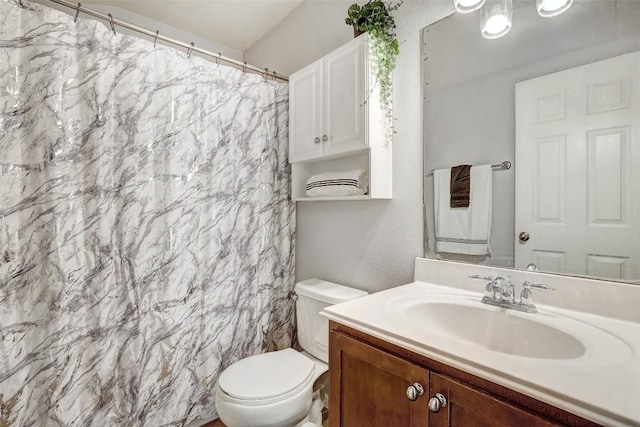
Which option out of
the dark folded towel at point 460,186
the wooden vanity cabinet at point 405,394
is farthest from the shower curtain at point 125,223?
the dark folded towel at point 460,186

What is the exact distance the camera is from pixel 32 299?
1316 millimetres

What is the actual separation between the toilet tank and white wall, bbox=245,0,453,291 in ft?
0.41

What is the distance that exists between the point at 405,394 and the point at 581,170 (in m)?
0.91

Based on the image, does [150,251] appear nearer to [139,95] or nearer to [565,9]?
[139,95]

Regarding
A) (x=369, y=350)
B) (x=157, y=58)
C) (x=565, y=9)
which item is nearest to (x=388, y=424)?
(x=369, y=350)

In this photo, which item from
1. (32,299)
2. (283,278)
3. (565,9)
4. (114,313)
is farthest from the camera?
(283,278)

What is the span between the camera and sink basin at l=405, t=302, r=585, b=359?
35.0 inches

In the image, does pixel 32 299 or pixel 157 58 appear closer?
pixel 32 299

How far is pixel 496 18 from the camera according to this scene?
1.17 metres

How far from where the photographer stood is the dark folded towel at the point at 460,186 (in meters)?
1.29

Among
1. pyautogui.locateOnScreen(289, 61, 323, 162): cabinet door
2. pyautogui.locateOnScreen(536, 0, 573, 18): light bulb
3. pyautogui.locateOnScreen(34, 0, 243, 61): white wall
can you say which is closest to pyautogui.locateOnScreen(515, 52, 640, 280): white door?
pyautogui.locateOnScreen(536, 0, 573, 18): light bulb

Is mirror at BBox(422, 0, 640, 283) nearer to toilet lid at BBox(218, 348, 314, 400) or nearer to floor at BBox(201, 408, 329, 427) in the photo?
toilet lid at BBox(218, 348, 314, 400)

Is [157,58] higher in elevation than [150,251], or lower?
higher

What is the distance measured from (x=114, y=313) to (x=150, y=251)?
329 millimetres
